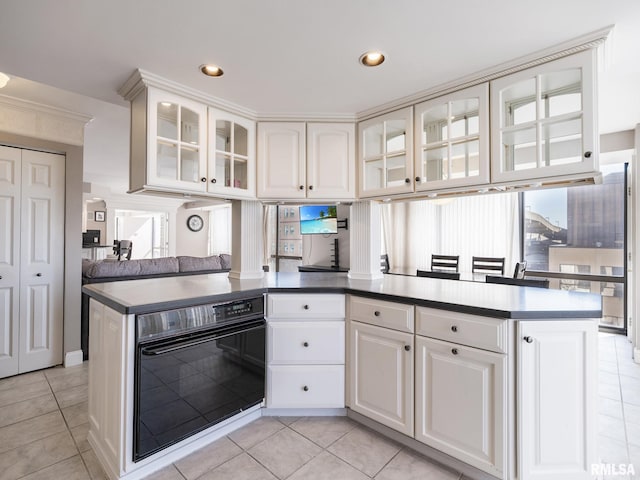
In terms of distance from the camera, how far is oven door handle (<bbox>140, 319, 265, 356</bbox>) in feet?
5.18

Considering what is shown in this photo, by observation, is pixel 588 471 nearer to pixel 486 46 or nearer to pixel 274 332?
pixel 274 332

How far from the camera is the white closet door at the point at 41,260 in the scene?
2852mm

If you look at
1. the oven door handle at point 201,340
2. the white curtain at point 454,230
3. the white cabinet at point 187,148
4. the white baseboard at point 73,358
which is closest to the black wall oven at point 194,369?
the oven door handle at point 201,340

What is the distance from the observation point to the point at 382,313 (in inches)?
76.6

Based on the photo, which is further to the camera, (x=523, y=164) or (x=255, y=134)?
(x=255, y=134)

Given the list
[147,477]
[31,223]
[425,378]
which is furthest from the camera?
[31,223]

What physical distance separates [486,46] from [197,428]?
2615mm

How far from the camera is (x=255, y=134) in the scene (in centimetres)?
249

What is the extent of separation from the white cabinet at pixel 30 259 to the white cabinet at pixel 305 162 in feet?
6.94

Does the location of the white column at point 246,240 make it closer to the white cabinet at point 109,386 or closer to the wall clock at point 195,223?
the white cabinet at point 109,386

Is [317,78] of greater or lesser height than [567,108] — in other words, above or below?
above

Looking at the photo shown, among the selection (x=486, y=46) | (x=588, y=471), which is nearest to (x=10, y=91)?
(x=486, y=46)

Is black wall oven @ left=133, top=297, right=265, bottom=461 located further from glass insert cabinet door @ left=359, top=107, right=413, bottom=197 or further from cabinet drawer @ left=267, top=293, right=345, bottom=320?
glass insert cabinet door @ left=359, top=107, right=413, bottom=197

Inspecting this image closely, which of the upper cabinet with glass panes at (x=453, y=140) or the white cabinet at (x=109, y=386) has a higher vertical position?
the upper cabinet with glass panes at (x=453, y=140)
